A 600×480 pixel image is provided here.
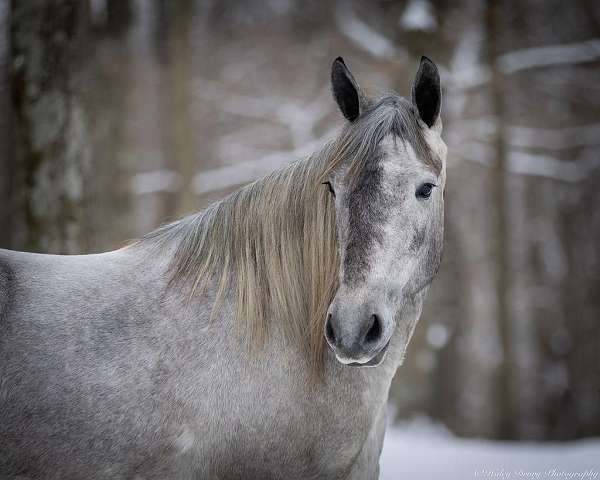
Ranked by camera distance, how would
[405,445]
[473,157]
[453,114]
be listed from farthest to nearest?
[473,157]
[453,114]
[405,445]

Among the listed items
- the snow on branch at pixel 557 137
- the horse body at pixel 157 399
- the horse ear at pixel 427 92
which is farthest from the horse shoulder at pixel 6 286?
the snow on branch at pixel 557 137

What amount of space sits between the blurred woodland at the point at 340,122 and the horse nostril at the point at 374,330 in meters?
3.83

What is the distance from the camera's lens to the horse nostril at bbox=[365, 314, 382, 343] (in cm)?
273

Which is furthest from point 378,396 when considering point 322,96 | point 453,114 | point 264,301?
point 322,96

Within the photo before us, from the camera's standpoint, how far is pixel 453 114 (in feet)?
29.7

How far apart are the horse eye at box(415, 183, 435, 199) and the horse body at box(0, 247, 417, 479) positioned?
1008 millimetres

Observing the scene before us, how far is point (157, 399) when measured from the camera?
3.01 m

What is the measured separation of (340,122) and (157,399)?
6230 millimetres

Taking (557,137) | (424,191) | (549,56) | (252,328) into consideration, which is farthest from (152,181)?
(424,191)

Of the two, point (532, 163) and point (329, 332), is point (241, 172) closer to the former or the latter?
point (532, 163)

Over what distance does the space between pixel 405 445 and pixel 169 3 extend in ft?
25.6

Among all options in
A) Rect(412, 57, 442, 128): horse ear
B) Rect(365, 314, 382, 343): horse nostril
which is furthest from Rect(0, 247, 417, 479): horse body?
Rect(412, 57, 442, 128): horse ear

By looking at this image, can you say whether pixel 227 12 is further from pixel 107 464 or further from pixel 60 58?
pixel 107 464

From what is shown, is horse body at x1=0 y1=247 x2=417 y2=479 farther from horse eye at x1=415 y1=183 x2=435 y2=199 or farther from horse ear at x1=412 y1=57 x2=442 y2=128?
horse ear at x1=412 y1=57 x2=442 y2=128
